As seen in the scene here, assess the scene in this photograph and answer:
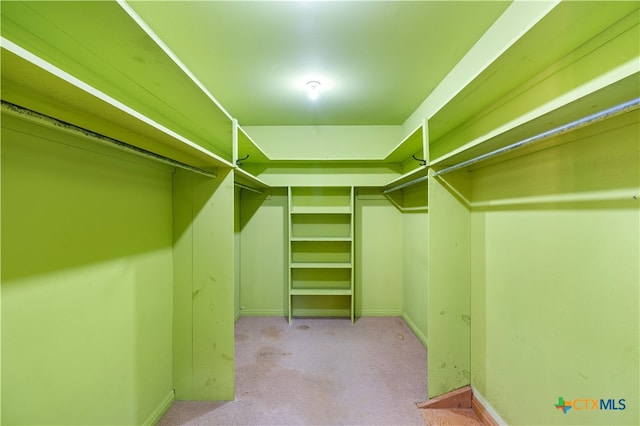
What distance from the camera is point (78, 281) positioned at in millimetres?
1014

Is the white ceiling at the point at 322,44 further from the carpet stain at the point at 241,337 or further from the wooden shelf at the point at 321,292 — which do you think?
the carpet stain at the point at 241,337

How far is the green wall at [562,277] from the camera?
0.84 metres

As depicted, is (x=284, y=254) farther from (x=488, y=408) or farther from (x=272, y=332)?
(x=488, y=408)

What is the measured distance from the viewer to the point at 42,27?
85 centimetres

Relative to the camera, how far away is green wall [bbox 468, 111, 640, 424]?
33.0 inches

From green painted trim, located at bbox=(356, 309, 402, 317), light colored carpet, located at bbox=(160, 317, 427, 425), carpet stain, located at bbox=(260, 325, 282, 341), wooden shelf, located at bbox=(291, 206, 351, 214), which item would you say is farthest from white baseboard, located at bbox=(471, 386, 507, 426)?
wooden shelf, located at bbox=(291, 206, 351, 214)

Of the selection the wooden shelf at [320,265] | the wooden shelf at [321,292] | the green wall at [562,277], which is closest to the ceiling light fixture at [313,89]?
the green wall at [562,277]

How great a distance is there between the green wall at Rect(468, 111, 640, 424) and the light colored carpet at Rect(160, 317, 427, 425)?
0.62 m

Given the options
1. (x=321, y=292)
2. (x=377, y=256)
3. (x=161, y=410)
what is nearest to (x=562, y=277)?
(x=377, y=256)

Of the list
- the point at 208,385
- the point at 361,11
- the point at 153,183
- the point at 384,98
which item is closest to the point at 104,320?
the point at 153,183

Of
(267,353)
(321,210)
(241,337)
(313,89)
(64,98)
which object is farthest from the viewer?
(321,210)

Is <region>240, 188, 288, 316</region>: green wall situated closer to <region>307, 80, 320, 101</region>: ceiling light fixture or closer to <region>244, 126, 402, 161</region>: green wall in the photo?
<region>244, 126, 402, 161</region>: green wall

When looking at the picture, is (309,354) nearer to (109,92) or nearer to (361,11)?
(109,92)

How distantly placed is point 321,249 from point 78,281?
7.54 ft
